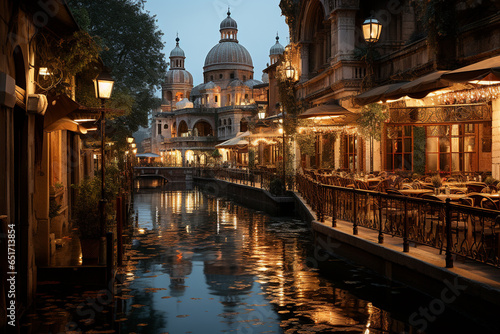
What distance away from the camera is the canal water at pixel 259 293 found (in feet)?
24.3

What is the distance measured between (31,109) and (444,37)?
11747 millimetres

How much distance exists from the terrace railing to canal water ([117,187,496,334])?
85 cm

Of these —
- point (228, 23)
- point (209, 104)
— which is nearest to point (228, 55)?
point (228, 23)

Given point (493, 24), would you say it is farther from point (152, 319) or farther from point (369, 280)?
point (152, 319)

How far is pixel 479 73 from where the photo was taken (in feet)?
29.8

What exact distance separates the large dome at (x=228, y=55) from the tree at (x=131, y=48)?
78.0 m

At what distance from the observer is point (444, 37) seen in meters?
16.1

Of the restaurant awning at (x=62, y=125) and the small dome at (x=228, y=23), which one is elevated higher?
the small dome at (x=228, y=23)

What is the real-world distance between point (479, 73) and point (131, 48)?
84.4 feet

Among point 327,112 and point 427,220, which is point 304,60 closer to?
point 327,112

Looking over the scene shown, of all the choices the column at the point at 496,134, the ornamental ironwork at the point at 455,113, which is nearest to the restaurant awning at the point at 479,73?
the column at the point at 496,134

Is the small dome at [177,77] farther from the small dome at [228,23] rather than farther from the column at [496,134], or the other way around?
the column at [496,134]

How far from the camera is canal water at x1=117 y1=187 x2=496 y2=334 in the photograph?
7422mm

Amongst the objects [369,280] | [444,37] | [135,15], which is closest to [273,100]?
[135,15]
